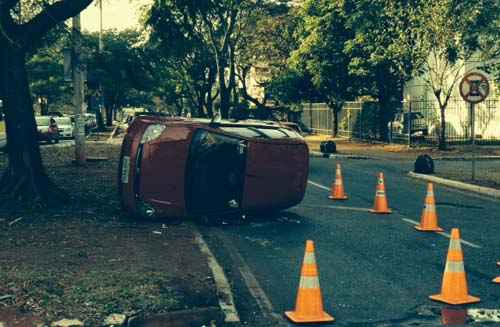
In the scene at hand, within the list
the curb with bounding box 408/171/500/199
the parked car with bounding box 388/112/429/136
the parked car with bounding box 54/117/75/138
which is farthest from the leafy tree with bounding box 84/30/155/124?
the curb with bounding box 408/171/500/199

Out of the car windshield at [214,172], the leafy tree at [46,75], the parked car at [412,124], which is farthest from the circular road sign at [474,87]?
the leafy tree at [46,75]

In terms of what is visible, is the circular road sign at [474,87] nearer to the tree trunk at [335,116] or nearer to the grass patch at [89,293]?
the grass patch at [89,293]

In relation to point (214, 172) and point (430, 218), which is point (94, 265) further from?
point (430, 218)

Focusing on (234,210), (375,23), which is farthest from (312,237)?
(375,23)

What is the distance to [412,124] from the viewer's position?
38938mm

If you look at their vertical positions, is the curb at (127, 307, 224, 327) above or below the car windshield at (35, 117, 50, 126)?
below

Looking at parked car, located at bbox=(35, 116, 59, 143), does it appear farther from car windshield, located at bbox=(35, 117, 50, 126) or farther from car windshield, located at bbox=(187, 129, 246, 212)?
car windshield, located at bbox=(187, 129, 246, 212)

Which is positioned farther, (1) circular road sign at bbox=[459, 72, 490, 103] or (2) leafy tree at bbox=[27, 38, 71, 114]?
(2) leafy tree at bbox=[27, 38, 71, 114]

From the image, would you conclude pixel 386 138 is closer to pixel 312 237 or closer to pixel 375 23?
pixel 375 23

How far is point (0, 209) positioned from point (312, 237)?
5561 mm

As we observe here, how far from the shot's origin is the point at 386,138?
39125 millimetres

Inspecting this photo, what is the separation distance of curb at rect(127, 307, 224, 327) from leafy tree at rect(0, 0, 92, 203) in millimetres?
7293

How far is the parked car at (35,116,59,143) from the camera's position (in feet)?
124

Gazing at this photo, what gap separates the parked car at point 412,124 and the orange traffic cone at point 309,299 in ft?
105
